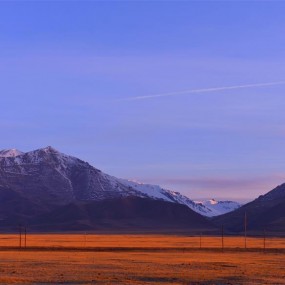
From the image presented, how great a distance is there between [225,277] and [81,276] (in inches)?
317

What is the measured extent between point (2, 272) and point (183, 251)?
4053 cm

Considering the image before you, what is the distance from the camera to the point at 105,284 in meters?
38.3

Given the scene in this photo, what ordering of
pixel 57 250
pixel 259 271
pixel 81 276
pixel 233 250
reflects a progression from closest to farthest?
pixel 81 276, pixel 259 271, pixel 57 250, pixel 233 250

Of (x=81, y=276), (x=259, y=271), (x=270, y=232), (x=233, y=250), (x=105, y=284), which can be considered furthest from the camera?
(x=270, y=232)

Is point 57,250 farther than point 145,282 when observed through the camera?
Yes

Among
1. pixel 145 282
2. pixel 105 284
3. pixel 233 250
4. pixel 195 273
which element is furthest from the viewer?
pixel 233 250

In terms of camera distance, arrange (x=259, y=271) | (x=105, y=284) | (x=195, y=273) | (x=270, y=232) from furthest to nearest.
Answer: (x=270, y=232)
(x=259, y=271)
(x=195, y=273)
(x=105, y=284)


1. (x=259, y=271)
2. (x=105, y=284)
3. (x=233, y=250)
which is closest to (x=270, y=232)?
(x=233, y=250)

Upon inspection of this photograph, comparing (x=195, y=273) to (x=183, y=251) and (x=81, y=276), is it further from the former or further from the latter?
(x=183, y=251)

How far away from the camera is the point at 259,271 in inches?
2037

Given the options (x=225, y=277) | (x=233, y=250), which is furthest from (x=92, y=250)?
(x=225, y=277)

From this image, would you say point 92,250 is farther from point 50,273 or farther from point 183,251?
point 50,273

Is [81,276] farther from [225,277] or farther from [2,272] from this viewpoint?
[225,277]

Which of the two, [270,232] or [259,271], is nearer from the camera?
[259,271]
